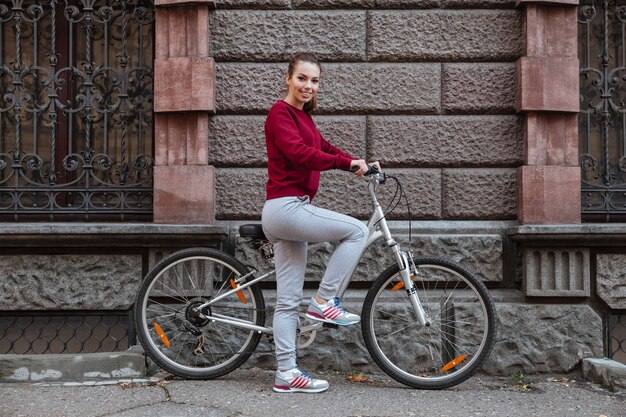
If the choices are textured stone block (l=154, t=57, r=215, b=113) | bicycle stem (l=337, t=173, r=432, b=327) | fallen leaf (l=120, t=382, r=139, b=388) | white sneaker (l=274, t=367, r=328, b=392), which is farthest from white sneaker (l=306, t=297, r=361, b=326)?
textured stone block (l=154, t=57, r=215, b=113)

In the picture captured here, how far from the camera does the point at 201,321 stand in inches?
196

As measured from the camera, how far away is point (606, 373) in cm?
505

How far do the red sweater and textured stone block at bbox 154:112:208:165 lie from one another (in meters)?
1.28

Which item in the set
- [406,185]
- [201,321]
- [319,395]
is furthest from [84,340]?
[406,185]

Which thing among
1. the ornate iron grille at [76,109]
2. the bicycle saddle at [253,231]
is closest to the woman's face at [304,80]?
the bicycle saddle at [253,231]

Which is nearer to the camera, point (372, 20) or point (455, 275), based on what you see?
point (455, 275)

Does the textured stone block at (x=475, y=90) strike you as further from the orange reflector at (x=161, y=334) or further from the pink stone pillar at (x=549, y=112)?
the orange reflector at (x=161, y=334)

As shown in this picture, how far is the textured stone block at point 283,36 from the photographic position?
5.84 meters

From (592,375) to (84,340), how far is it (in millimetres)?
3960

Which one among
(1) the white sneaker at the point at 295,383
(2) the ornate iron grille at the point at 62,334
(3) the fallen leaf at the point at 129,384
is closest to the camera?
(1) the white sneaker at the point at 295,383

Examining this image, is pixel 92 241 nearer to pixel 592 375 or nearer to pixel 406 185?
pixel 406 185

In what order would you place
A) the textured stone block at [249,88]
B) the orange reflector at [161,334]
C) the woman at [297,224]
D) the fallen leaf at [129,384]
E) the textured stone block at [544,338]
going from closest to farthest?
the woman at [297,224] < the fallen leaf at [129,384] < the orange reflector at [161,334] < the textured stone block at [544,338] < the textured stone block at [249,88]

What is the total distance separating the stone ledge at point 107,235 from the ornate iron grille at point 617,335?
10.4ft

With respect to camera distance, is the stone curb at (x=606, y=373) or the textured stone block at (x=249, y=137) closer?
the stone curb at (x=606, y=373)
